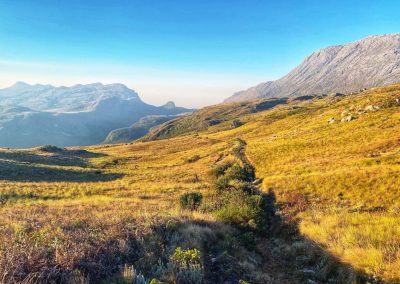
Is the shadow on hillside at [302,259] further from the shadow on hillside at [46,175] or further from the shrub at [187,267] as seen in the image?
the shadow on hillside at [46,175]

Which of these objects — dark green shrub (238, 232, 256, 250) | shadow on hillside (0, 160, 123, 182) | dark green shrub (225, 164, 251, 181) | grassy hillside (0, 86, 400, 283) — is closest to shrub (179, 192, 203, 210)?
grassy hillside (0, 86, 400, 283)

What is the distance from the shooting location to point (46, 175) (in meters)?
55.8

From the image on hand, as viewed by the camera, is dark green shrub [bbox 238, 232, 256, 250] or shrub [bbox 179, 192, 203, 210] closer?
dark green shrub [bbox 238, 232, 256, 250]

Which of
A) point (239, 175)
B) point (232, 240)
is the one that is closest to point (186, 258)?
point (232, 240)

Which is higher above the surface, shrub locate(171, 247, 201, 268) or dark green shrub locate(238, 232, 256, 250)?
shrub locate(171, 247, 201, 268)

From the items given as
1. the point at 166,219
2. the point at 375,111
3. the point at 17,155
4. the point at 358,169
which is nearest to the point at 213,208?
the point at 166,219

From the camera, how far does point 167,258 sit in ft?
30.0

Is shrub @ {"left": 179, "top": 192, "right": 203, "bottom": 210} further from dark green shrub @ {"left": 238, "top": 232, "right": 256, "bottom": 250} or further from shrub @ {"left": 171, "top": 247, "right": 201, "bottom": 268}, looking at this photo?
shrub @ {"left": 171, "top": 247, "right": 201, "bottom": 268}

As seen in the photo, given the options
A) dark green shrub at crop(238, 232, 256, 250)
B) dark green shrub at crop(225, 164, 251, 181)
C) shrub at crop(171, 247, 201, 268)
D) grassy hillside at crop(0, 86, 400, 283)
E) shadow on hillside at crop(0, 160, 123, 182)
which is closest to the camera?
grassy hillside at crop(0, 86, 400, 283)

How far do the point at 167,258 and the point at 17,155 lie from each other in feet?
282

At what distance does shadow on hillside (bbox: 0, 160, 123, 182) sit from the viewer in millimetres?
51438

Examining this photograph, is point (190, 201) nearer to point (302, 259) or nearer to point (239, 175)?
point (302, 259)

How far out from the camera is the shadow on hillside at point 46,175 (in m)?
51.4

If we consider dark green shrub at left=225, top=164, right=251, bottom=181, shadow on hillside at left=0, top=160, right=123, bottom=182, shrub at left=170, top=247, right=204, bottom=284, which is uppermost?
shrub at left=170, top=247, right=204, bottom=284
